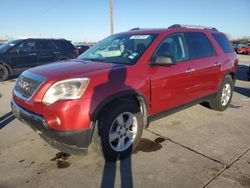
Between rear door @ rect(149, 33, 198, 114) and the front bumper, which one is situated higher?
rear door @ rect(149, 33, 198, 114)

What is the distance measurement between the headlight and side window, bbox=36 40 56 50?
339 inches

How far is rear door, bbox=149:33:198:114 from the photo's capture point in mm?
3781

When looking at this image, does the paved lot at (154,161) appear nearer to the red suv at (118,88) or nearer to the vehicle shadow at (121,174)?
the vehicle shadow at (121,174)

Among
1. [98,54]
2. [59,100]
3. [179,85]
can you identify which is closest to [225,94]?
[179,85]

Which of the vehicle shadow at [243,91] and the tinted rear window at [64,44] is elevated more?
the tinted rear window at [64,44]

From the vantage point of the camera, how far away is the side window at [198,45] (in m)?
4.55

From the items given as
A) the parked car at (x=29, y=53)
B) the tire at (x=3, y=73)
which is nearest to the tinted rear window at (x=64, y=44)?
the parked car at (x=29, y=53)

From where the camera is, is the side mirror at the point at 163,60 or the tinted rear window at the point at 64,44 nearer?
the side mirror at the point at 163,60

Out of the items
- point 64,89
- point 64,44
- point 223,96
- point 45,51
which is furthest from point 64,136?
point 64,44

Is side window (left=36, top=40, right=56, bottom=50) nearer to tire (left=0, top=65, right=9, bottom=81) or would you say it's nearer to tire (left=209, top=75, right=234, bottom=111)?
tire (left=0, top=65, right=9, bottom=81)

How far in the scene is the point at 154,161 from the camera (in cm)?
342

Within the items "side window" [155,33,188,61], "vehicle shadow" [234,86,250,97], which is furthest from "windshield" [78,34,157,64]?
"vehicle shadow" [234,86,250,97]

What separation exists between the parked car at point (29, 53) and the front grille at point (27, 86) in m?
7.29

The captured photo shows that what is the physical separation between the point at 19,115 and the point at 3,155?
749 millimetres
